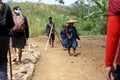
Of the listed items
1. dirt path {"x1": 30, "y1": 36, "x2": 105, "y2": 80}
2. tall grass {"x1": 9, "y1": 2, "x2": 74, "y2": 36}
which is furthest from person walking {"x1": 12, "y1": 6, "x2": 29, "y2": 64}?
tall grass {"x1": 9, "y1": 2, "x2": 74, "y2": 36}

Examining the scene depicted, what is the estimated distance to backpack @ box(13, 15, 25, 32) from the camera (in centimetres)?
1057

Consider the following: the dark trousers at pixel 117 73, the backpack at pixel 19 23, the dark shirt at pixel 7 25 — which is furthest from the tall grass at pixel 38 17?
the dark trousers at pixel 117 73

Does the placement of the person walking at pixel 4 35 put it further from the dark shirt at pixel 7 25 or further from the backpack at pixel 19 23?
Answer: the backpack at pixel 19 23

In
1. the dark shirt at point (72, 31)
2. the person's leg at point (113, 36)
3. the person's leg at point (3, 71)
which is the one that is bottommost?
the dark shirt at point (72, 31)

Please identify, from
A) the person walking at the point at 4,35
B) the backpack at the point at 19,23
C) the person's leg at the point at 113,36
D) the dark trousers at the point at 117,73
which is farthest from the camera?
the backpack at the point at 19,23

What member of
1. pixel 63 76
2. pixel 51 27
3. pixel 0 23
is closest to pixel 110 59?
pixel 0 23

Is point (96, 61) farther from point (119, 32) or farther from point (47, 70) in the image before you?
point (119, 32)

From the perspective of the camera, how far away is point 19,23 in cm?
1062

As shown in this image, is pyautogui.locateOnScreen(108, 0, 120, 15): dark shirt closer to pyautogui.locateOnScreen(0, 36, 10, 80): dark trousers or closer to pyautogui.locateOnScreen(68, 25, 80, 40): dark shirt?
pyautogui.locateOnScreen(0, 36, 10, 80): dark trousers

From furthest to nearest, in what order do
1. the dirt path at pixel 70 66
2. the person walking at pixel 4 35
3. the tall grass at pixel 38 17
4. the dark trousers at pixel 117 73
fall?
1. the tall grass at pixel 38 17
2. the dirt path at pixel 70 66
3. the person walking at pixel 4 35
4. the dark trousers at pixel 117 73

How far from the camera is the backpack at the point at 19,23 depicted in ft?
34.7

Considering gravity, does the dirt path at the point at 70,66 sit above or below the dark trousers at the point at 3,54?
below

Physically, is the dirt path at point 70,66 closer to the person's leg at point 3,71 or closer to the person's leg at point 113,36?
the person's leg at point 3,71

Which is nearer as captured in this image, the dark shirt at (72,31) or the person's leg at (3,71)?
the person's leg at (3,71)
